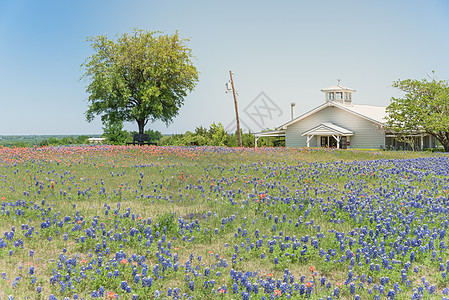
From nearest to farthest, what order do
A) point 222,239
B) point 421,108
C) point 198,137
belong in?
point 222,239 → point 421,108 → point 198,137

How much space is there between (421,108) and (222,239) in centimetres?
3959

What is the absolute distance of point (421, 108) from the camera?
133 ft

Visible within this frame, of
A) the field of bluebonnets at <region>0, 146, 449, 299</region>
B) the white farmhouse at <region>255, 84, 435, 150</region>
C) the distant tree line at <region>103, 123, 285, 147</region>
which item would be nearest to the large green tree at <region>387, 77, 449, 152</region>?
the white farmhouse at <region>255, 84, 435, 150</region>

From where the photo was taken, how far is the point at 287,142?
169 ft

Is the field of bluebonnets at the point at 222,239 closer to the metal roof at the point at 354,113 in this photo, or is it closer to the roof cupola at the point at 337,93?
the metal roof at the point at 354,113

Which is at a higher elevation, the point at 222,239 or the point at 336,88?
the point at 336,88

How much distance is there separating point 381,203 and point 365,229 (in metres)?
2.66

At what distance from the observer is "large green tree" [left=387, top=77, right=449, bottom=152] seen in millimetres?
39781

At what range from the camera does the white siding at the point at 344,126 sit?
147 feet

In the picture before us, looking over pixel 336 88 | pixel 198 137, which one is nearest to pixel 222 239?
pixel 198 137

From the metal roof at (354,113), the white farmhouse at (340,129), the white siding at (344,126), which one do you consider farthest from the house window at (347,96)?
the white siding at (344,126)

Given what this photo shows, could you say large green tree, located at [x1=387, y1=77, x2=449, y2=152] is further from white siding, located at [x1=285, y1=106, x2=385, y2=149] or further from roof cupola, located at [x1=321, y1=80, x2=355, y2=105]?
roof cupola, located at [x1=321, y1=80, x2=355, y2=105]

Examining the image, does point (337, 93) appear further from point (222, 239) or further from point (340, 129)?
point (222, 239)

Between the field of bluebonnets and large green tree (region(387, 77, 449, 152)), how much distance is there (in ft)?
98.8
